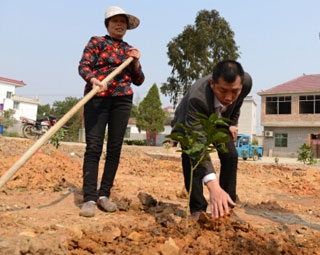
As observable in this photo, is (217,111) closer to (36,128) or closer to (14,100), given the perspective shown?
(36,128)

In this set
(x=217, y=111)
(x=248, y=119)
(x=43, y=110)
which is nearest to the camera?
(x=217, y=111)

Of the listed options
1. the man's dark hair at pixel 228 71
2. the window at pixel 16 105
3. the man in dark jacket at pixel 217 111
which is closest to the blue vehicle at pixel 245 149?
the man in dark jacket at pixel 217 111

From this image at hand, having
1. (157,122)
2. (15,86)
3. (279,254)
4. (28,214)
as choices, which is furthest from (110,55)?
(15,86)

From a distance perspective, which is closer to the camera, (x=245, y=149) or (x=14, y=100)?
(x=245, y=149)

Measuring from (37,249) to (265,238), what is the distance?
126cm

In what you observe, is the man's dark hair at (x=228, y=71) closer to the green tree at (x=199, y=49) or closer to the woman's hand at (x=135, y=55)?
the woman's hand at (x=135, y=55)

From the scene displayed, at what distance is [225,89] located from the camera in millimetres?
2441

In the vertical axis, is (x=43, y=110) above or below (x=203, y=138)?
above

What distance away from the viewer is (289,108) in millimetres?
29172

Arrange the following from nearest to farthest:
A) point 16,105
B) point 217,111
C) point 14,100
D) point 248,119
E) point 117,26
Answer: point 217,111, point 117,26, point 248,119, point 14,100, point 16,105

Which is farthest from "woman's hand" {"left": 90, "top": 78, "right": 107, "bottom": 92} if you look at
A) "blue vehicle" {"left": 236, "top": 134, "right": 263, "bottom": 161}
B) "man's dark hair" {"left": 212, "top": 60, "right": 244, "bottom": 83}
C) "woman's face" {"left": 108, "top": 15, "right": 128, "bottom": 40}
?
"blue vehicle" {"left": 236, "top": 134, "right": 263, "bottom": 161}

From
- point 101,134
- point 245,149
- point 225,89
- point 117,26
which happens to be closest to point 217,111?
point 225,89

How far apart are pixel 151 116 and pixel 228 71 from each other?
34317 millimetres

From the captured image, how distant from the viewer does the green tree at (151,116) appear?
120 feet
